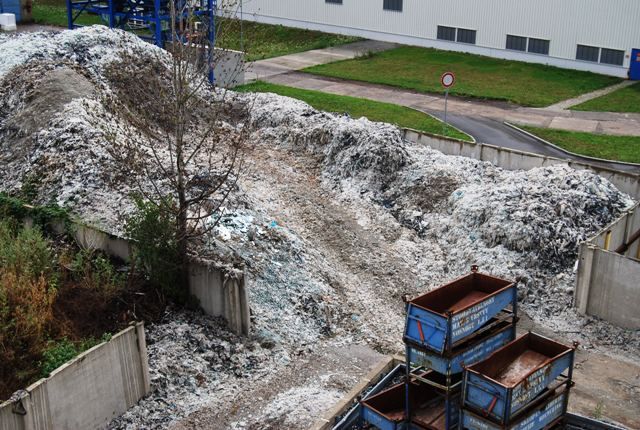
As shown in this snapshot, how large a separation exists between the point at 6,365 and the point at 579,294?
11617 millimetres

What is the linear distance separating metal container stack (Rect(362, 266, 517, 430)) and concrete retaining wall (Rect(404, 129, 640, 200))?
9960 mm

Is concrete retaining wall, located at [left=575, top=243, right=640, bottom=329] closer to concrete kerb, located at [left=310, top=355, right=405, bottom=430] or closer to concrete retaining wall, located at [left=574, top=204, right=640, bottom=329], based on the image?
concrete retaining wall, located at [left=574, top=204, right=640, bottom=329]

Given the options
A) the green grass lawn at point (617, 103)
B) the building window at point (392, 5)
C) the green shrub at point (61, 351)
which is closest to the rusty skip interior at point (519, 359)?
the green shrub at point (61, 351)

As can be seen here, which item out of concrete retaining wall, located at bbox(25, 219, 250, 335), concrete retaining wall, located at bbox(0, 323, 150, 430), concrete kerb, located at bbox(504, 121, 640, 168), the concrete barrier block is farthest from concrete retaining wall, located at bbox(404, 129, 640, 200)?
the concrete barrier block

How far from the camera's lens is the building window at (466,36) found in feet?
147

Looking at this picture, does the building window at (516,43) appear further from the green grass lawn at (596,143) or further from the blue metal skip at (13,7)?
the blue metal skip at (13,7)

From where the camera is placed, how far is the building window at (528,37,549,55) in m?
42.3

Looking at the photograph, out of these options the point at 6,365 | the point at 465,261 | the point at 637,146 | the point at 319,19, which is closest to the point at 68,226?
the point at 6,365

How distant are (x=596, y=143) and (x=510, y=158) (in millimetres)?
8158

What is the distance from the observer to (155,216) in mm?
14344

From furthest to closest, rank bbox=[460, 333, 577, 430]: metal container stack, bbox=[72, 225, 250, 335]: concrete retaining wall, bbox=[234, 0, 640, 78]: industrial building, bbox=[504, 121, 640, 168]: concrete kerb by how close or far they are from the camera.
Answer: bbox=[234, 0, 640, 78]: industrial building < bbox=[504, 121, 640, 168]: concrete kerb < bbox=[72, 225, 250, 335]: concrete retaining wall < bbox=[460, 333, 577, 430]: metal container stack

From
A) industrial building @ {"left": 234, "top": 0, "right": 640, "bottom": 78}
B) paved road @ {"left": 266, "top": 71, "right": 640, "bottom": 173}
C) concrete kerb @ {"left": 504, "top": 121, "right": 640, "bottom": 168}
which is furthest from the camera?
industrial building @ {"left": 234, "top": 0, "right": 640, "bottom": 78}

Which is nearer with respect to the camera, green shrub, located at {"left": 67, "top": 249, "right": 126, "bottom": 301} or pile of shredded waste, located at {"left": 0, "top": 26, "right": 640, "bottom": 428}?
green shrub, located at {"left": 67, "top": 249, "right": 126, "bottom": 301}

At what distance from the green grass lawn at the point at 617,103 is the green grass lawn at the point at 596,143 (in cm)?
484
